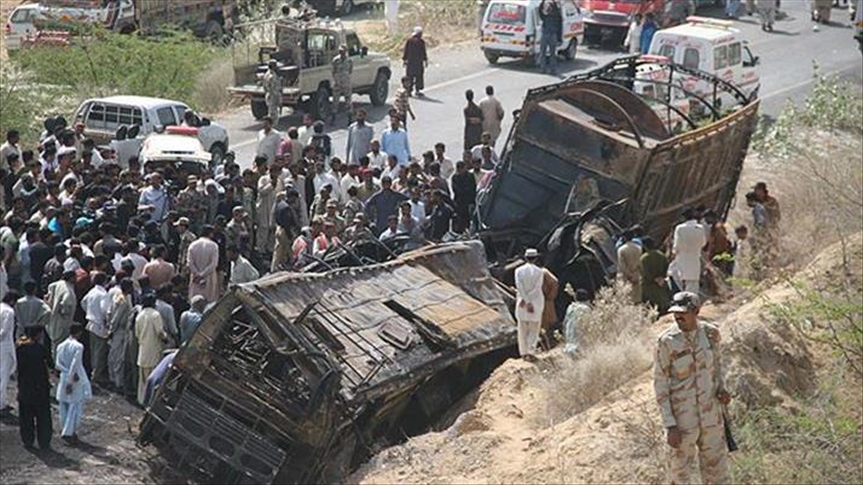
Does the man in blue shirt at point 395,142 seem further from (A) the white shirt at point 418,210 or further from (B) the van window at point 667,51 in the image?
(B) the van window at point 667,51

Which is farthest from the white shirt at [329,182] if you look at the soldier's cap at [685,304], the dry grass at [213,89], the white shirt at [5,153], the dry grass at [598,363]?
the dry grass at [213,89]

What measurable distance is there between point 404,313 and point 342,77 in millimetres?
13541

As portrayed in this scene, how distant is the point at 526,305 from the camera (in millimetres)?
15117

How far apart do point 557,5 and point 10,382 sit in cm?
1970

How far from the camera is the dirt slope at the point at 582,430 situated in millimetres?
12195

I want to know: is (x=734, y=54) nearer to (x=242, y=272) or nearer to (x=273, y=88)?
(x=273, y=88)

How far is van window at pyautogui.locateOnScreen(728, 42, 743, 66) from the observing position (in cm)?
2969

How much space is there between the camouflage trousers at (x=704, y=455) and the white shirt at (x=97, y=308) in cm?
653

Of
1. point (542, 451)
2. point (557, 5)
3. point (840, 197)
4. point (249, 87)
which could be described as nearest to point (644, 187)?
point (840, 197)

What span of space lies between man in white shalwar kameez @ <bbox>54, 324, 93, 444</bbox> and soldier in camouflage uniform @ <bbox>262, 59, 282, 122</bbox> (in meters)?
12.6

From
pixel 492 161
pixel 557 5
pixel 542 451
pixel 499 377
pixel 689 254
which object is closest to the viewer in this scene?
pixel 542 451

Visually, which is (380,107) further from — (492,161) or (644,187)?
(644,187)

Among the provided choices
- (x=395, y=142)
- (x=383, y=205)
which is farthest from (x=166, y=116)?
(x=383, y=205)

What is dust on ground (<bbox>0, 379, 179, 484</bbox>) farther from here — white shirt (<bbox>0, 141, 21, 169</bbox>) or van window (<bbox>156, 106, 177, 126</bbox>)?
van window (<bbox>156, 106, 177, 126</bbox>)
